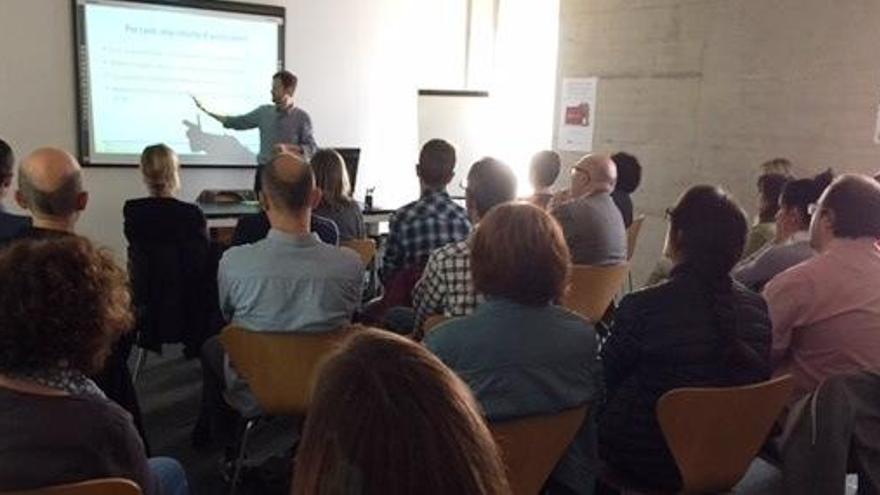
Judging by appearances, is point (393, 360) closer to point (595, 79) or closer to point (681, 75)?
point (681, 75)

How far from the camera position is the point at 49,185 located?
2727 millimetres

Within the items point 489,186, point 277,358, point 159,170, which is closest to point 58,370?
point 277,358

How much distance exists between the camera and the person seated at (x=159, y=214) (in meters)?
3.67

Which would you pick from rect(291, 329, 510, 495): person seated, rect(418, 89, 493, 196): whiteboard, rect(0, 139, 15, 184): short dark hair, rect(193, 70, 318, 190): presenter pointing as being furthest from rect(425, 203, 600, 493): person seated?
rect(418, 89, 493, 196): whiteboard

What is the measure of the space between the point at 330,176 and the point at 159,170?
2.63 ft

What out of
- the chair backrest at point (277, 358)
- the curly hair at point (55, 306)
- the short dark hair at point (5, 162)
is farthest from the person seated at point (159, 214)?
the curly hair at point (55, 306)

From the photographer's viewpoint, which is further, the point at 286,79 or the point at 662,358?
the point at 286,79

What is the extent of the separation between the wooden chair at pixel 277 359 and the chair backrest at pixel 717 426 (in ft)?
3.07

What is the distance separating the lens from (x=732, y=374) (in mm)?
2174

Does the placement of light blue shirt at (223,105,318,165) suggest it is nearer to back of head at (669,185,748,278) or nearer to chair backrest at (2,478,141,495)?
back of head at (669,185,748,278)

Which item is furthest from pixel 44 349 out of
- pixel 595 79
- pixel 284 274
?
pixel 595 79

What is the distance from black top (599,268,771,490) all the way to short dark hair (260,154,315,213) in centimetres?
119

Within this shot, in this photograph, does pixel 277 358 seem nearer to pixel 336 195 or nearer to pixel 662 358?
pixel 662 358

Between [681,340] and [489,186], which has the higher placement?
[489,186]
